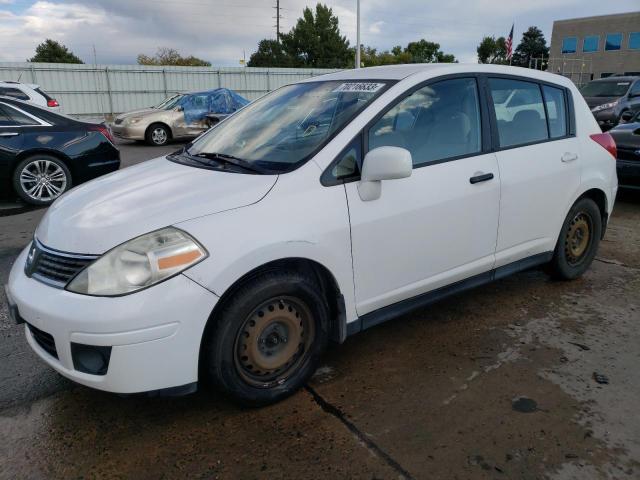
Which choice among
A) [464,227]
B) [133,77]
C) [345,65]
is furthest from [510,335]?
[345,65]

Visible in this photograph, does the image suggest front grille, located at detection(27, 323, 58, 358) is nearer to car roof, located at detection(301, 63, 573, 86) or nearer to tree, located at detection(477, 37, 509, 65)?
car roof, located at detection(301, 63, 573, 86)

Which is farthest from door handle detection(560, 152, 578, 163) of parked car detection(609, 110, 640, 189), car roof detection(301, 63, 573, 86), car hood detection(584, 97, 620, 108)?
car hood detection(584, 97, 620, 108)

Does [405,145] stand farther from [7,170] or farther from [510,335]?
[7,170]

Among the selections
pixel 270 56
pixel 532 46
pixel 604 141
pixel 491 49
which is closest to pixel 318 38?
pixel 270 56

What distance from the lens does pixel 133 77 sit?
24188 millimetres

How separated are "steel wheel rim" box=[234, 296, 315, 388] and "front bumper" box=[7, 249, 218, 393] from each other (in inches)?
10.5

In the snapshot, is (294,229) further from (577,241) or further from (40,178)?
(40,178)

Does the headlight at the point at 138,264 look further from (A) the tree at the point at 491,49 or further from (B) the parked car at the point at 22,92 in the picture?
(A) the tree at the point at 491,49

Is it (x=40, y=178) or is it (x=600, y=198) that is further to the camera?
(x=40, y=178)

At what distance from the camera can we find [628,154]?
704cm

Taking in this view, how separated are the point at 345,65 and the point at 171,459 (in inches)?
2561

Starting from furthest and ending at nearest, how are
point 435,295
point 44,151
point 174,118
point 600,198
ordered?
point 174,118 → point 44,151 → point 600,198 → point 435,295

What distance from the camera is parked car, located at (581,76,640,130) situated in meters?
14.1

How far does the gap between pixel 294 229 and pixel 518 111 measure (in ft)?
6.74
